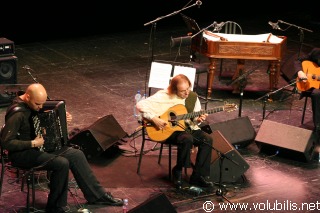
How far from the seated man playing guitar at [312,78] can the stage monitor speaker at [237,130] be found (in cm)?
94

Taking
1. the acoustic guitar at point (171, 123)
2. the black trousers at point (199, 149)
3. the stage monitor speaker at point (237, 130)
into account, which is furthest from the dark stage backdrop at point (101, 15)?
the black trousers at point (199, 149)

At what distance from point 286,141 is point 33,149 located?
3.43m

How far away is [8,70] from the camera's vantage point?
10297 mm

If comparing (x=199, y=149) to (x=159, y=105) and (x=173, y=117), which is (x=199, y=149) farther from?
(x=159, y=105)

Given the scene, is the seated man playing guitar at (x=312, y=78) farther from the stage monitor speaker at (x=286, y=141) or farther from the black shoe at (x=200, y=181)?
the black shoe at (x=200, y=181)

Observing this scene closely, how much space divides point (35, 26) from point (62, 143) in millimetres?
8389

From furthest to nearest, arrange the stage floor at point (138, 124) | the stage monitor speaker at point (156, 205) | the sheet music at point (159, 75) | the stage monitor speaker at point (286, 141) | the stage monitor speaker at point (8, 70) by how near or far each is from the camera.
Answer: the stage monitor speaker at point (8, 70)
the sheet music at point (159, 75)
the stage monitor speaker at point (286, 141)
the stage floor at point (138, 124)
the stage monitor speaker at point (156, 205)

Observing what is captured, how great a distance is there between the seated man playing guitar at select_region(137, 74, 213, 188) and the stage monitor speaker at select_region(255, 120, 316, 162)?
1.31m

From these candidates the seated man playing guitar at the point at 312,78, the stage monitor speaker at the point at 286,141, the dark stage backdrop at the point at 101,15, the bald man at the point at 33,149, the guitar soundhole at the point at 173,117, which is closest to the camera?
the bald man at the point at 33,149

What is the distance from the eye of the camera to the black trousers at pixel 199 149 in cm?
761

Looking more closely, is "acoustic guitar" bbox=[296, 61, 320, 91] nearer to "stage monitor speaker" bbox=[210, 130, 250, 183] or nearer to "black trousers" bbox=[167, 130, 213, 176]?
"stage monitor speaker" bbox=[210, 130, 250, 183]

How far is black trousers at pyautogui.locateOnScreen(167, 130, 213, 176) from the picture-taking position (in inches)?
300

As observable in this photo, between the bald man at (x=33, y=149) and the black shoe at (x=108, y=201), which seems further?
the black shoe at (x=108, y=201)

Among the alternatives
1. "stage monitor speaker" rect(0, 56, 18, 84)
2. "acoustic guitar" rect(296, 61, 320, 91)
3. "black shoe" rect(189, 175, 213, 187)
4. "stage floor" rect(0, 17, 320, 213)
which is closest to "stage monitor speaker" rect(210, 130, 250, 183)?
"stage floor" rect(0, 17, 320, 213)
